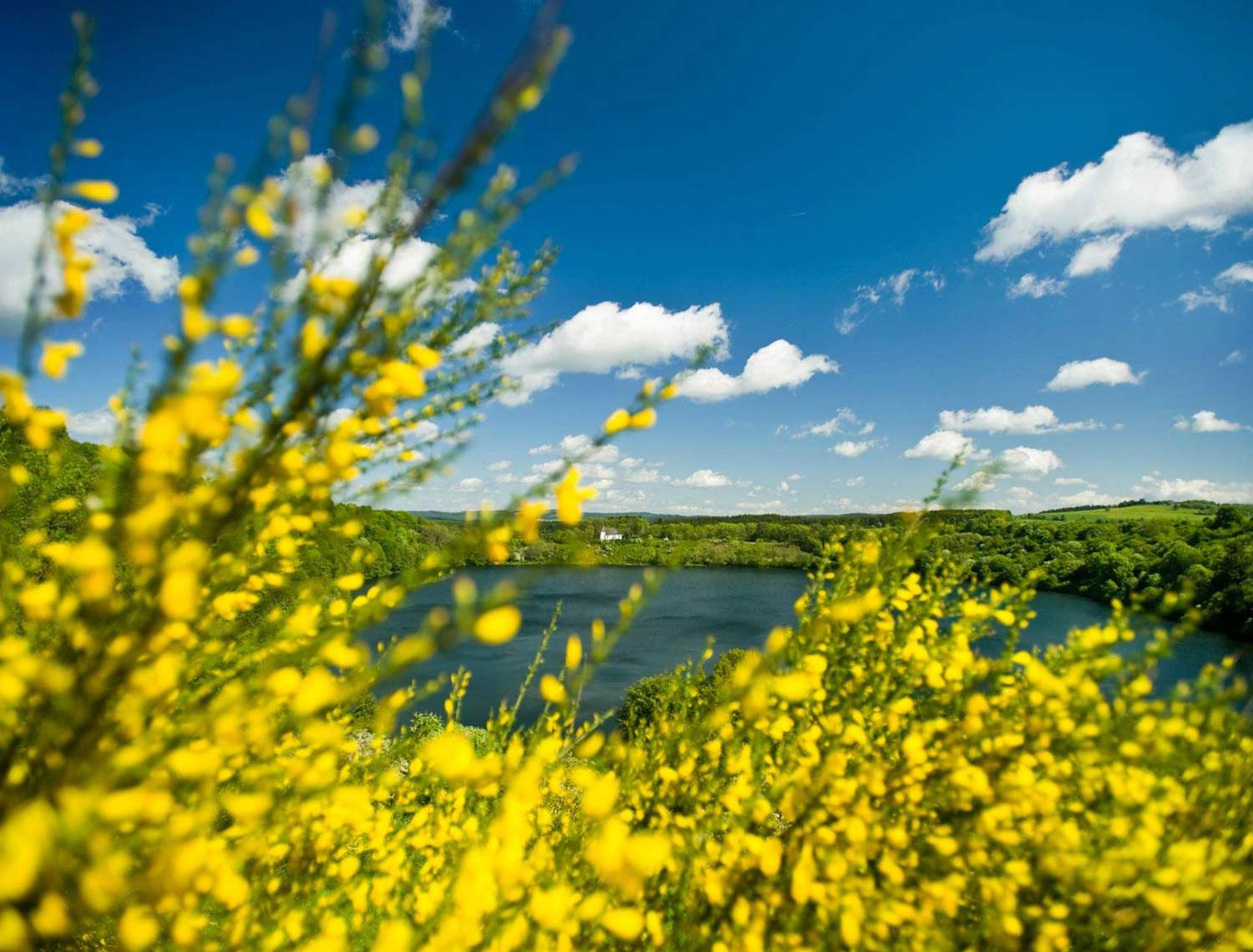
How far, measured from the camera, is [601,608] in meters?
47.8

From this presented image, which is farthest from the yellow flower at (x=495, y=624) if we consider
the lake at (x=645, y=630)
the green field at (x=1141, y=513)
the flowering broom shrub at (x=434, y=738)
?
the green field at (x=1141, y=513)

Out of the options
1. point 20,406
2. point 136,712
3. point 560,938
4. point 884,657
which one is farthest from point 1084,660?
point 20,406

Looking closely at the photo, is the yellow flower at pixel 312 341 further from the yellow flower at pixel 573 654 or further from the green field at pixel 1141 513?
the green field at pixel 1141 513

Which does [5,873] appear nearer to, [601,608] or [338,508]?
[338,508]

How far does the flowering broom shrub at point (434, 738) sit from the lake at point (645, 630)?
51.1 feet

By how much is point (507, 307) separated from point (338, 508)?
96 centimetres

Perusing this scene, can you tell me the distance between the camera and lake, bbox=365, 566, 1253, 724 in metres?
28.7

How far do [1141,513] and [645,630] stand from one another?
61488mm

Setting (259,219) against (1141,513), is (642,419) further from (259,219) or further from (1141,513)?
(1141,513)

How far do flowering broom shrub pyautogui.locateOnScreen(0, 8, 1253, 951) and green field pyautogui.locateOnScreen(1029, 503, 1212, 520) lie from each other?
69.2m

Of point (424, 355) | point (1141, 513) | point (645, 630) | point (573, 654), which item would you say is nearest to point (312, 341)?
point (424, 355)

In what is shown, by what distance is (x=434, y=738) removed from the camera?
1.33m

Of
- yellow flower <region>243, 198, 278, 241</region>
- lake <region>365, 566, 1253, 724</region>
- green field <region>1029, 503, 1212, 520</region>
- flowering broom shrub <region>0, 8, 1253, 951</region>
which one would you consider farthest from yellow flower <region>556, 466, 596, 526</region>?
green field <region>1029, 503, 1212, 520</region>

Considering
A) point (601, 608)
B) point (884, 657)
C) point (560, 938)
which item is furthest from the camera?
point (601, 608)
